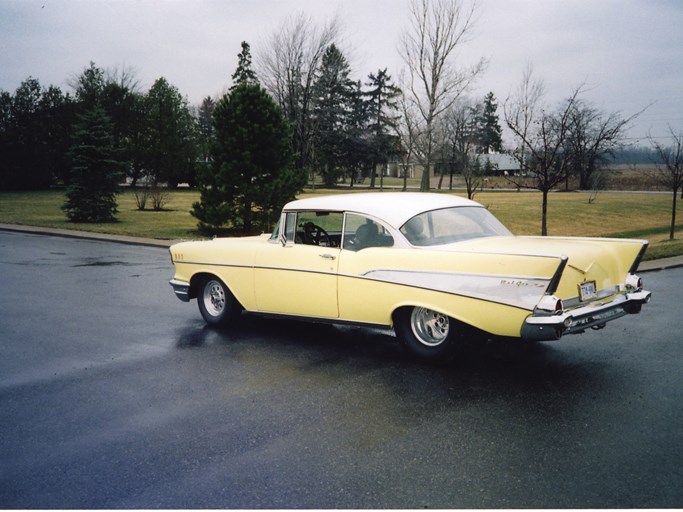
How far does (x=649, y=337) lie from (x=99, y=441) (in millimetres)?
5880

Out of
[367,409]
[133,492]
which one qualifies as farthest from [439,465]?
[133,492]

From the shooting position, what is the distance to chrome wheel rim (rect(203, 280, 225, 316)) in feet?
25.0

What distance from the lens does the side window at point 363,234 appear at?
6.12 meters

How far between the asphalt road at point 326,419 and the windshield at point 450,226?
1227mm

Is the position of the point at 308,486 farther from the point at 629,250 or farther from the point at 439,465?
the point at 629,250

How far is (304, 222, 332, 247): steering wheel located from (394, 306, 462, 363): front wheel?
149 centimetres

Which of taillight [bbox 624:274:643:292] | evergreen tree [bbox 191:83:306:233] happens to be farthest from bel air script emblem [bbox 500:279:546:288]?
evergreen tree [bbox 191:83:306:233]

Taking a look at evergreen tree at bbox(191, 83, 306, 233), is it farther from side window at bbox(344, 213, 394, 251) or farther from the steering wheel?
side window at bbox(344, 213, 394, 251)

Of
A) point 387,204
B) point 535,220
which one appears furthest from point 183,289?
point 535,220

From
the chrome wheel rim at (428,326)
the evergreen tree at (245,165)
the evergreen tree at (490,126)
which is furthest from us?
the evergreen tree at (490,126)

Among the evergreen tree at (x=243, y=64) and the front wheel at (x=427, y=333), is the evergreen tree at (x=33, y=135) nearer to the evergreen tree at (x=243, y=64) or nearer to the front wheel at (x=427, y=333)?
the evergreen tree at (x=243, y=64)

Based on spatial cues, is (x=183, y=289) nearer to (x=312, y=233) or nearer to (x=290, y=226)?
(x=290, y=226)

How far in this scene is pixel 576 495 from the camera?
327cm

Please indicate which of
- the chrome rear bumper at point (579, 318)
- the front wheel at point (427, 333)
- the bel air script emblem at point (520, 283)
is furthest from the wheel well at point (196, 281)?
the chrome rear bumper at point (579, 318)
